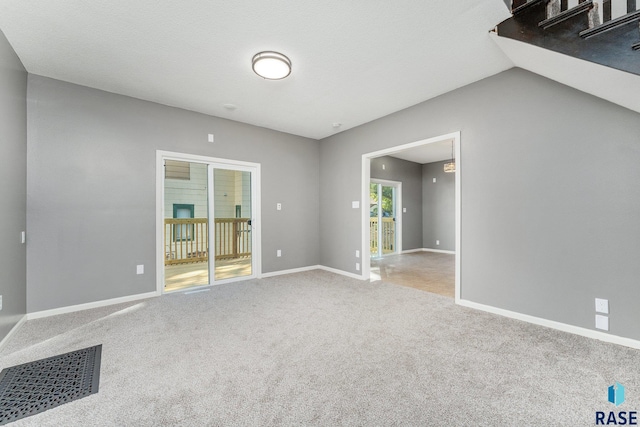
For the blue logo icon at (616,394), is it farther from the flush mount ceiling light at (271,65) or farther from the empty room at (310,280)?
the flush mount ceiling light at (271,65)

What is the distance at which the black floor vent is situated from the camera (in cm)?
156

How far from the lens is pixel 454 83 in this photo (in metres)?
3.22

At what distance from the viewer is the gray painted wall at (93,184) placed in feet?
9.87

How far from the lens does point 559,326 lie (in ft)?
8.41

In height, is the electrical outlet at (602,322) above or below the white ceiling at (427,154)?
below

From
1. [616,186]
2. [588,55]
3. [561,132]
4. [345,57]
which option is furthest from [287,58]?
[616,186]

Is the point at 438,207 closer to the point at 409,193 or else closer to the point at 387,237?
the point at 409,193

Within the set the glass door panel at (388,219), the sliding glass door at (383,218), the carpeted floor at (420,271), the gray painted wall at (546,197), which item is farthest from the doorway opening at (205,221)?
the glass door panel at (388,219)

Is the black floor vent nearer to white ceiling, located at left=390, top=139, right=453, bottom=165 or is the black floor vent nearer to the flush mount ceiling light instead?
the flush mount ceiling light

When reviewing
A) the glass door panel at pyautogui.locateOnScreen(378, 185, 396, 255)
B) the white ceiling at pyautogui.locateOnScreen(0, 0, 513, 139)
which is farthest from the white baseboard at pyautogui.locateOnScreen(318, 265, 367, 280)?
the white ceiling at pyautogui.locateOnScreen(0, 0, 513, 139)

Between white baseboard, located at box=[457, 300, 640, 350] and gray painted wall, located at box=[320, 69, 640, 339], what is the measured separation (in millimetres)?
47

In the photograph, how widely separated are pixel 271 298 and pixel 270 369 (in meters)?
1.70

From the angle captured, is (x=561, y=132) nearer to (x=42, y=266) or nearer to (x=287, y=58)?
(x=287, y=58)

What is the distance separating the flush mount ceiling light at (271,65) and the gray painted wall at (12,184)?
86.1 inches
